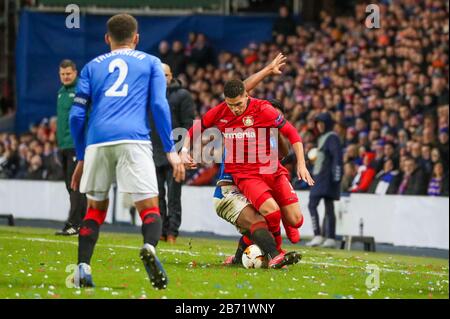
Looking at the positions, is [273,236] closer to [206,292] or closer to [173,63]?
[206,292]

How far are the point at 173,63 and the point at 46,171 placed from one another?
14.7ft

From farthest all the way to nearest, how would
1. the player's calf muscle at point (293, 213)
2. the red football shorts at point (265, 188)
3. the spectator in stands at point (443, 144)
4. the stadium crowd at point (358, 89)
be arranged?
the stadium crowd at point (358, 89)
the spectator in stands at point (443, 144)
the player's calf muscle at point (293, 213)
the red football shorts at point (265, 188)

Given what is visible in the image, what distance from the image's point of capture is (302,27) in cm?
3091

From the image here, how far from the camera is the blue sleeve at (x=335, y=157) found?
20938 millimetres

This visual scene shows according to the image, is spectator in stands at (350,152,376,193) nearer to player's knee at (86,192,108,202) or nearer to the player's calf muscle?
the player's calf muscle

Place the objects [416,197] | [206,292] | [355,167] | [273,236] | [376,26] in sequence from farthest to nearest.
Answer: [376,26] < [355,167] < [416,197] < [273,236] < [206,292]

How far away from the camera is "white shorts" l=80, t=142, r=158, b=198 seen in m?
10.8

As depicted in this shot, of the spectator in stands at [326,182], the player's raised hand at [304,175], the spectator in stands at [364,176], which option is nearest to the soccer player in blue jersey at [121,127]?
the player's raised hand at [304,175]

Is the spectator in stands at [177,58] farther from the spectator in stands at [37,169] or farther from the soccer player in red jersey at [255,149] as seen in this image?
the soccer player in red jersey at [255,149]

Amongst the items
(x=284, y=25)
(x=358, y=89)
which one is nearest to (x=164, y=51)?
(x=284, y=25)

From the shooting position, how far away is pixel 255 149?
45.5 ft

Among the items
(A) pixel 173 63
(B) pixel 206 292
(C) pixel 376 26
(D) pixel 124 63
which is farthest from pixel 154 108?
(A) pixel 173 63

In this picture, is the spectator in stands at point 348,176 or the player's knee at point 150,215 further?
the spectator in stands at point 348,176

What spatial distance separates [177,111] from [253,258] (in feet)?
14.9
